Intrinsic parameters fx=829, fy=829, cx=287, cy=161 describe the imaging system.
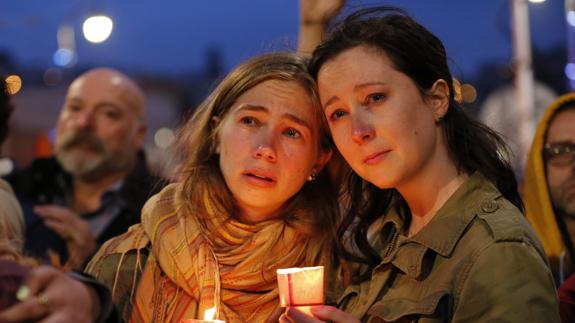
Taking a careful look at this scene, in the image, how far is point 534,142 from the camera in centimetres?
492

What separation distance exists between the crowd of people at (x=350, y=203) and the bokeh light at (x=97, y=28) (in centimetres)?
754

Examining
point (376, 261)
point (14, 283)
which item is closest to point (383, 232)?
point (376, 261)

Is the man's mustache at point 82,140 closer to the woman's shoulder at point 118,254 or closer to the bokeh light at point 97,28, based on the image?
the woman's shoulder at point 118,254

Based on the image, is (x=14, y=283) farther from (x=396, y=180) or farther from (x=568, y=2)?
(x=568, y=2)

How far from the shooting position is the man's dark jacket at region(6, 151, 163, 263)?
5.73 meters

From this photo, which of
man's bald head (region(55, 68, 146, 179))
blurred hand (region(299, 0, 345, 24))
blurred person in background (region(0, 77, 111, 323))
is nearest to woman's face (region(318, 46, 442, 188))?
blurred hand (region(299, 0, 345, 24))

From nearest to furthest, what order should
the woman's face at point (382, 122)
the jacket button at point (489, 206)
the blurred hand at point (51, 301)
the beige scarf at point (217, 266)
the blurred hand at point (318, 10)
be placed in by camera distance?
the blurred hand at point (51, 301)
the jacket button at point (489, 206)
the woman's face at point (382, 122)
the beige scarf at point (217, 266)
the blurred hand at point (318, 10)

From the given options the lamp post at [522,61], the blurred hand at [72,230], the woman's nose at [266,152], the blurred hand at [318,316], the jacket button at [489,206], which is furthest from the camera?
the lamp post at [522,61]

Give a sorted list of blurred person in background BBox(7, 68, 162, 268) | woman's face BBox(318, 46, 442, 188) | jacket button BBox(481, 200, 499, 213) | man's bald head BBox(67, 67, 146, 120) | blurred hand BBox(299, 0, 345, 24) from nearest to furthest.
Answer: jacket button BBox(481, 200, 499, 213) < woman's face BBox(318, 46, 442, 188) < blurred hand BBox(299, 0, 345, 24) < blurred person in background BBox(7, 68, 162, 268) < man's bald head BBox(67, 67, 146, 120)

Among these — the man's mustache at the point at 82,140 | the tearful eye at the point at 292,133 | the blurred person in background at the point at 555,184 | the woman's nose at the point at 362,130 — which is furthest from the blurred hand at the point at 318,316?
the man's mustache at the point at 82,140

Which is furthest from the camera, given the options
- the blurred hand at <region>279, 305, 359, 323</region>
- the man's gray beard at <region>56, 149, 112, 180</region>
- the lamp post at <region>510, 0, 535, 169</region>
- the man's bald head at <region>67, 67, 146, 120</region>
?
the lamp post at <region>510, 0, 535, 169</region>

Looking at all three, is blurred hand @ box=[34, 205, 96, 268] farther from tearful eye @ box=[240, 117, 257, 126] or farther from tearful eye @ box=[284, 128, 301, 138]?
tearful eye @ box=[284, 128, 301, 138]

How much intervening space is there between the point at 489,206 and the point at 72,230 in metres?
3.31

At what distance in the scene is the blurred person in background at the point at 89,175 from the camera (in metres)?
5.69
